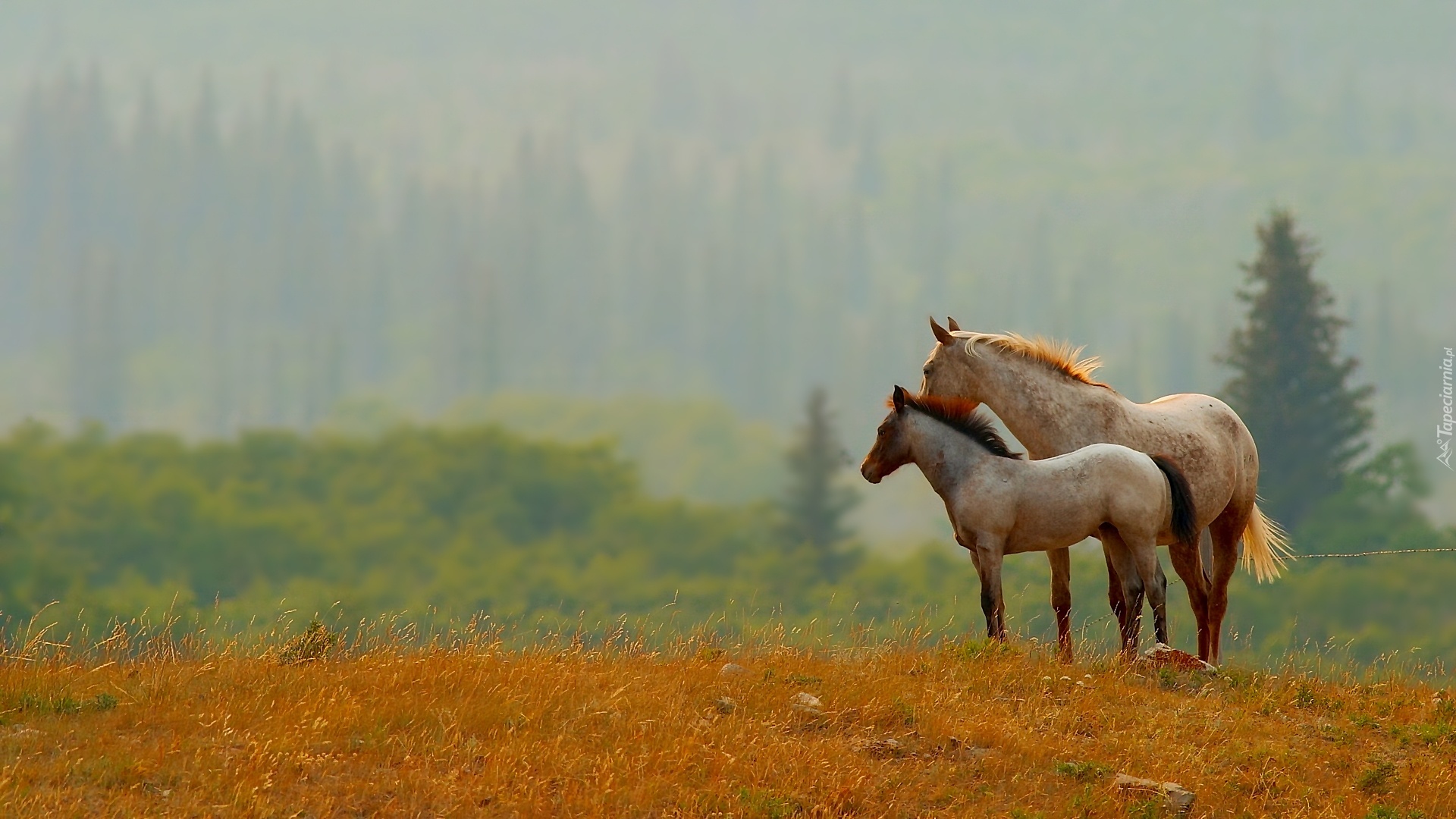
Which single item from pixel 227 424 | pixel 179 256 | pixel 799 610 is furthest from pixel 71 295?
pixel 799 610

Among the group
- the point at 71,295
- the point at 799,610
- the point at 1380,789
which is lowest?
the point at 799,610

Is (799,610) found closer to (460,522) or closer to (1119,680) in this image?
(460,522)

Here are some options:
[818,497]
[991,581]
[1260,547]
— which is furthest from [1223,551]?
[818,497]

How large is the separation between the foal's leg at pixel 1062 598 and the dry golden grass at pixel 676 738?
45 cm

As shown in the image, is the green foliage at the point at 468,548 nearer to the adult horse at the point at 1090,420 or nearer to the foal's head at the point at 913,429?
the adult horse at the point at 1090,420

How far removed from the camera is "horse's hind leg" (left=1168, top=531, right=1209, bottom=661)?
1251 centimetres

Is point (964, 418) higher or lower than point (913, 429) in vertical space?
higher

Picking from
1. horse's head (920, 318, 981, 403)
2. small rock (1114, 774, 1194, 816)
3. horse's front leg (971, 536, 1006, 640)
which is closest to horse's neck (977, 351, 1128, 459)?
horse's head (920, 318, 981, 403)

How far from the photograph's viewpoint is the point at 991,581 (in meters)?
11.7

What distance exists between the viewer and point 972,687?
11.0 m

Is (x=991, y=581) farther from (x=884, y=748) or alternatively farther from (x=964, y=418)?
(x=884, y=748)

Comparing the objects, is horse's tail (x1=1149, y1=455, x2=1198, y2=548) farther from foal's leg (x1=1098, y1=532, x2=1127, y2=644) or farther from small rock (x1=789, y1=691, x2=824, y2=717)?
small rock (x1=789, y1=691, x2=824, y2=717)

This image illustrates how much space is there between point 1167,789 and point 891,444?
13.3 ft

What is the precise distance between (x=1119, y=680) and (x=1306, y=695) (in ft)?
5.55
